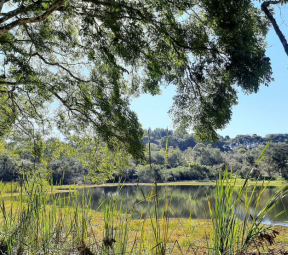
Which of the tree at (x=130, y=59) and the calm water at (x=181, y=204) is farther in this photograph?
the tree at (x=130, y=59)

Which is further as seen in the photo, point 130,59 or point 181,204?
point 181,204

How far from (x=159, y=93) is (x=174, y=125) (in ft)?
2.96

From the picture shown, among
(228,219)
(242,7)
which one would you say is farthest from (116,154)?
(228,219)

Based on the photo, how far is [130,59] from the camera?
466cm

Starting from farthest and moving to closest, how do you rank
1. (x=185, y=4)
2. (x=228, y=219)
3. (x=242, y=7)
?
(x=185, y=4) → (x=242, y=7) → (x=228, y=219)

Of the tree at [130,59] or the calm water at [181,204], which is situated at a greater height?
the tree at [130,59]

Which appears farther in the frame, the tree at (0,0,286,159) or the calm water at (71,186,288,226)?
the tree at (0,0,286,159)

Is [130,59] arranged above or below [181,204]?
above

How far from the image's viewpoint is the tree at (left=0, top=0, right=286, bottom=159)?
3.90m

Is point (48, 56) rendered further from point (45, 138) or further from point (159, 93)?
point (159, 93)

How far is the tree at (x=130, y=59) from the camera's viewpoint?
3900 millimetres

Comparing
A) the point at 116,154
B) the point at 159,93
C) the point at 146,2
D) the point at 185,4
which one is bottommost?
the point at 116,154

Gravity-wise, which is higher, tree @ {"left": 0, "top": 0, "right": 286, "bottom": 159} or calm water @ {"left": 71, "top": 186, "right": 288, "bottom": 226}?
tree @ {"left": 0, "top": 0, "right": 286, "bottom": 159}

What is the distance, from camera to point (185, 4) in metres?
4.20
